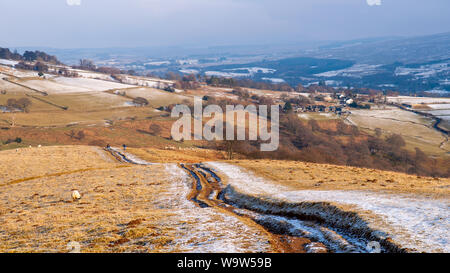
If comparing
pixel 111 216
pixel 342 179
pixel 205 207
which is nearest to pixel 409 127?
pixel 342 179

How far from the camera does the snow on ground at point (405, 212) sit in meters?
15.6

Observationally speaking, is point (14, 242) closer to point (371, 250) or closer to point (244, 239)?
point (244, 239)

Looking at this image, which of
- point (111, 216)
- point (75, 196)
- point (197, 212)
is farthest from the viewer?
point (75, 196)

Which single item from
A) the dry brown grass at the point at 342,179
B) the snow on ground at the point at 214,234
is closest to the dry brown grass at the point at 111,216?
the snow on ground at the point at 214,234

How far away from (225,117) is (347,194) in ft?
442

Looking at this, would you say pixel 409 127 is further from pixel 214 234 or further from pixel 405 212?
pixel 214 234

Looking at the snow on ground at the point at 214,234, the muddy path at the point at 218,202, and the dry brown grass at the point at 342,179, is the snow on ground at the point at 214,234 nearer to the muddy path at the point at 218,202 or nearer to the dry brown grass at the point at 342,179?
the muddy path at the point at 218,202

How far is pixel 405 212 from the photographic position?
20.5 meters

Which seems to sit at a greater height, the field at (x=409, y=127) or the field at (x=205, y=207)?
the field at (x=205, y=207)

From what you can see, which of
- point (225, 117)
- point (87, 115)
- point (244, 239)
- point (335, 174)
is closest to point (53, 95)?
point (87, 115)

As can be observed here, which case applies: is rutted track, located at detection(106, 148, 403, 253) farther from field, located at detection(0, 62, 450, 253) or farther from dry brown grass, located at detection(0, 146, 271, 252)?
dry brown grass, located at detection(0, 146, 271, 252)

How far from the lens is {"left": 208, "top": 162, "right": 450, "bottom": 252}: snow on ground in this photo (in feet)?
51.2

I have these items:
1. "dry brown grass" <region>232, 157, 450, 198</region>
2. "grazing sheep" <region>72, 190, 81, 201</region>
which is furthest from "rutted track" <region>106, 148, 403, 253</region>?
"grazing sheep" <region>72, 190, 81, 201</region>
